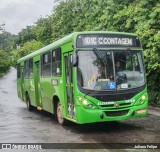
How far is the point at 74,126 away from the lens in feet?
42.0

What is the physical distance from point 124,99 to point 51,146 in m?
2.78

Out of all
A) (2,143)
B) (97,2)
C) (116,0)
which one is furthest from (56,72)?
(97,2)

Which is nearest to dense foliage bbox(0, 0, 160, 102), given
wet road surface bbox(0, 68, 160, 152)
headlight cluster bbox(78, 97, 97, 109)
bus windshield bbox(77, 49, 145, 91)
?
wet road surface bbox(0, 68, 160, 152)

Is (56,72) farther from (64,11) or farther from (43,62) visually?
(64,11)

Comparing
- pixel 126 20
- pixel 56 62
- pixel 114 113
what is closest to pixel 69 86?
pixel 114 113

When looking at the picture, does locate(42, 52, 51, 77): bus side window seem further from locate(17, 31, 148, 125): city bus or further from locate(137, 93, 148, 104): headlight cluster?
locate(137, 93, 148, 104): headlight cluster

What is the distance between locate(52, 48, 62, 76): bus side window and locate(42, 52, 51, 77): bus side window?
26.2 inches

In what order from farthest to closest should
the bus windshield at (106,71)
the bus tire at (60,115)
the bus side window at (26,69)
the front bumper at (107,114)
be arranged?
the bus side window at (26,69), the bus tire at (60,115), the bus windshield at (106,71), the front bumper at (107,114)

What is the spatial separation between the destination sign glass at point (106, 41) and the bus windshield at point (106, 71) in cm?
21

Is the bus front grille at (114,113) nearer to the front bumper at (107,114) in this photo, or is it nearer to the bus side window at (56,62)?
the front bumper at (107,114)

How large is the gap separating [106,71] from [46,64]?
4276mm

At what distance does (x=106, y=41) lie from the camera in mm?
11242

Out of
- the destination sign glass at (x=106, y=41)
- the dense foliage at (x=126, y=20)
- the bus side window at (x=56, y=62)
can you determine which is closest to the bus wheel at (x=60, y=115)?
the bus side window at (x=56, y=62)

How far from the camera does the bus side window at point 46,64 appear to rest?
14.2 meters
